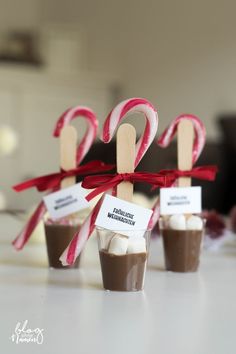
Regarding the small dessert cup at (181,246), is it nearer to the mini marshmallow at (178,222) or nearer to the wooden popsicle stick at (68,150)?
the mini marshmallow at (178,222)

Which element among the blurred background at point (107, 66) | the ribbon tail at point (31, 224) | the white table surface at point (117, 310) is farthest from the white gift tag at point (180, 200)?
the blurred background at point (107, 66)

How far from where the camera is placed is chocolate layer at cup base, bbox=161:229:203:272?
1.16 m

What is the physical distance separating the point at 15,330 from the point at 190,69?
3.53m

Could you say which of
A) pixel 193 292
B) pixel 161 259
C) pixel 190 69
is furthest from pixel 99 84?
pixel 193 292

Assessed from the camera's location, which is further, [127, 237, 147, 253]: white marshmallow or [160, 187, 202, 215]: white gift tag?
[160, 187, 202, 215]: white gift tag

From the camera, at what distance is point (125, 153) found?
0.98m

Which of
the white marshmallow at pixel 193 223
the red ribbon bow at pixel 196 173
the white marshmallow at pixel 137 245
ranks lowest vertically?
the white marshmallow at pixel 193 223

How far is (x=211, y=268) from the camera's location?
1.25 meters

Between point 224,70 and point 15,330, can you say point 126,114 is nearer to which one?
point 15,330

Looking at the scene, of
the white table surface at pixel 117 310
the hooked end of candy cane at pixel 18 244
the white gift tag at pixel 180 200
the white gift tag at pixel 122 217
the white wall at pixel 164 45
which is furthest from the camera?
the white wall at pixel 164 45

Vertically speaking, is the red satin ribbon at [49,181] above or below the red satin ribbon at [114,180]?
below

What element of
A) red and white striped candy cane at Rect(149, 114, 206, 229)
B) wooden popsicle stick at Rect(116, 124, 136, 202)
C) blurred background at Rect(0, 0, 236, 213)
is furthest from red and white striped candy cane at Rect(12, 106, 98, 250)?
blurred background at Rect(0, 0, 236, 213)

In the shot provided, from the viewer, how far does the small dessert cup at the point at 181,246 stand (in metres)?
1.16

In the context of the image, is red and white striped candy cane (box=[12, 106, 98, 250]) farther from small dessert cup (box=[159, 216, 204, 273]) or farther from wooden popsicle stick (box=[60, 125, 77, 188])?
small dessert cup (box=[159, 216, 204, 273])
